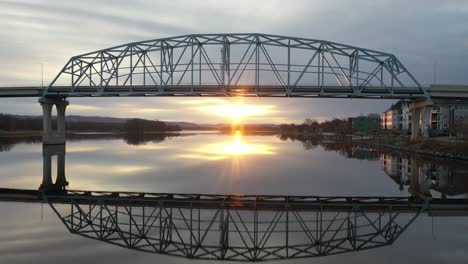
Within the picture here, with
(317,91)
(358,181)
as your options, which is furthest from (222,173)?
(317,91)

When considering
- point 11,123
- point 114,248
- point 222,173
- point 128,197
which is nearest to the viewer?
point 114,248

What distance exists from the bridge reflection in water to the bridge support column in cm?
5769

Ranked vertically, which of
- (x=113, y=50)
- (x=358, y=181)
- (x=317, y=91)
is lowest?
(x=358, y=181)

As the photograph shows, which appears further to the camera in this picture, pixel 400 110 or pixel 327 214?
pixel 400 110

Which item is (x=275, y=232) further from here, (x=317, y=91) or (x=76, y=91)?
(x=76, y=91)

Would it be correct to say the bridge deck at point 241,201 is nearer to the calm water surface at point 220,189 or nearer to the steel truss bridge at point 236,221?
the steel truss bridge at point 236,221

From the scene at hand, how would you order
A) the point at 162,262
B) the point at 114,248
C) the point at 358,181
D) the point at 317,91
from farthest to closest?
the point at 317,91 → the point at 358,181 → the point at 114,248 → the point at 162,262

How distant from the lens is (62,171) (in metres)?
34.5

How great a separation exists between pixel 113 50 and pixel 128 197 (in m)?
62.5

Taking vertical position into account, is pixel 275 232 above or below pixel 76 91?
below

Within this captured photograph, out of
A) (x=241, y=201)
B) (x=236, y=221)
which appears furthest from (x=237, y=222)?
(x=241, y=201)

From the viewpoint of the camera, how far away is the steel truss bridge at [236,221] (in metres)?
12.9

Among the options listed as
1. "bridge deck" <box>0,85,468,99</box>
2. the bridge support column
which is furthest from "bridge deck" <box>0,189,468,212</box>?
the bridge support column

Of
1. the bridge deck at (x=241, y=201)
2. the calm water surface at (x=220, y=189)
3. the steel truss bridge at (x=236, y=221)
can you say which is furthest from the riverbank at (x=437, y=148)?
the steel truss bridge at (x=236, y=221)
